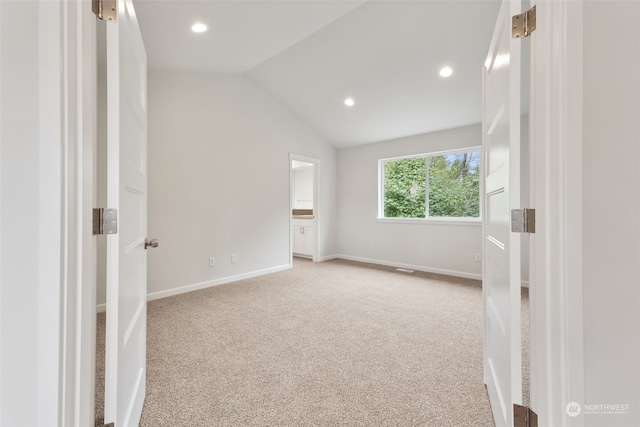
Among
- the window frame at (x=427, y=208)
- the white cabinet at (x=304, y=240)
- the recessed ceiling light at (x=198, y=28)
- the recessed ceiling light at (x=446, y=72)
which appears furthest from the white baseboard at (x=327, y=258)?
the recessed ceiling light at (x=198, y=28)

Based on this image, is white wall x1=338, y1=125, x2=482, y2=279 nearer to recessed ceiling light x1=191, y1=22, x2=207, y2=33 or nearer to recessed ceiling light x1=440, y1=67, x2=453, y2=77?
recessed ceiling light x1=440, y1=67, x2=453, y2=77

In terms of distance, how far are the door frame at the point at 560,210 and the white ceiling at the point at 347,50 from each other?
2.20 meters

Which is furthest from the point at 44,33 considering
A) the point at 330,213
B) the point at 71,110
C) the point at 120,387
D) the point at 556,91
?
the point at 330,213

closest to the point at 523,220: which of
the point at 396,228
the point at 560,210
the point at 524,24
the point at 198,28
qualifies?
the point at 560,210

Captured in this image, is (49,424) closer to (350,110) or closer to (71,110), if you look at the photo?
(71,110)

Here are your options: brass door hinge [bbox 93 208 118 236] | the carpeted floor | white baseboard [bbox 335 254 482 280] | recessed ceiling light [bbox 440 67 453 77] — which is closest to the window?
white baseboard [bbox 335 254 482 280]

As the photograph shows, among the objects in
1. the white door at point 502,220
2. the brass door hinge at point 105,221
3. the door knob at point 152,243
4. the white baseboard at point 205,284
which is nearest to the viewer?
the brass door hinge at point 105,221

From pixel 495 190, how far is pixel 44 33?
1.63 meters

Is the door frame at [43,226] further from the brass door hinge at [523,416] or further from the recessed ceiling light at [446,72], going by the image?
the recessed ceiling light at [446,72]

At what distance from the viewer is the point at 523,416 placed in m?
0.97

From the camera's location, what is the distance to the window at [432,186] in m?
4.35

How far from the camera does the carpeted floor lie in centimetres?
145

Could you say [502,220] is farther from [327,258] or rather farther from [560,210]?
[327,258]

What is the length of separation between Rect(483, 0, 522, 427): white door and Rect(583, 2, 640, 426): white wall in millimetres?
184
